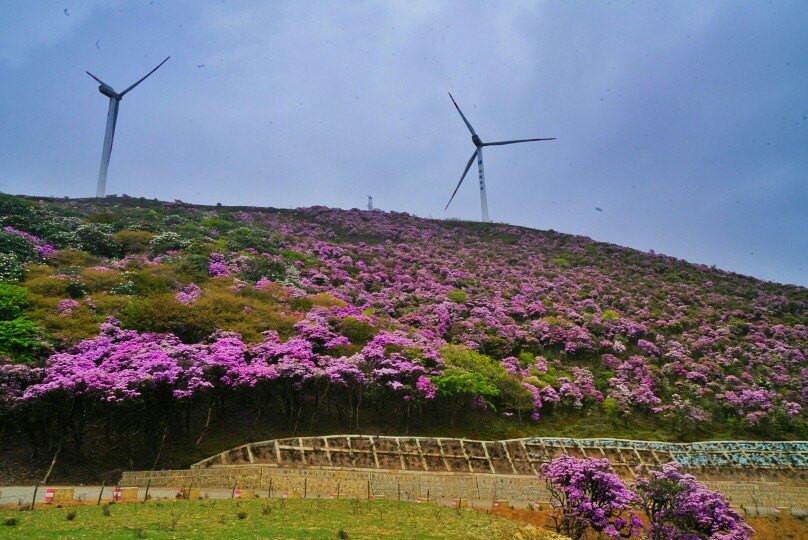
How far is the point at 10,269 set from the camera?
38.6 metres

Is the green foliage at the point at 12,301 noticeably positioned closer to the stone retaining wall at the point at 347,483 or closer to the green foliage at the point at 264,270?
the stone retaining wall at the point at 347,483

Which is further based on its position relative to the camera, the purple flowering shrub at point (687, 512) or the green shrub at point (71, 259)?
the green shrub at point (71, 259)

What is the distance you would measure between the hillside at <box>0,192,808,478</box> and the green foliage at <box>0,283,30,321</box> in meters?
0.12

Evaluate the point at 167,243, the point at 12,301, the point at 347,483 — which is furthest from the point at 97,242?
the point at 347,483

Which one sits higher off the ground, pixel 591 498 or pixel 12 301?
pixel 12 301

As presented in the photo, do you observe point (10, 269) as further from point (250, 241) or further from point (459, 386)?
point (459, 386)

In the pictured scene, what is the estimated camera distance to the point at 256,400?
117ft

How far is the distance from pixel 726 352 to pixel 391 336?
3481cm

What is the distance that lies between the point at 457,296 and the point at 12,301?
39994 mm

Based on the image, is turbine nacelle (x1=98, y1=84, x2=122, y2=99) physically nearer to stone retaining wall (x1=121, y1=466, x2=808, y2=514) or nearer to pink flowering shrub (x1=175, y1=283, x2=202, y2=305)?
pink flowering shrub (x1=175, y1=283, x2=202, y2=305)

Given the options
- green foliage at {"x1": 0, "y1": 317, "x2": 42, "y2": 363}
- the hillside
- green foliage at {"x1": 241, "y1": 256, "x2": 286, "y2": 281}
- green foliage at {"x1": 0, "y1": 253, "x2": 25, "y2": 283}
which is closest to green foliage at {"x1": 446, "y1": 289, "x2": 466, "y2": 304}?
the hillside

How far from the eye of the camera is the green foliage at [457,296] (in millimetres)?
58062

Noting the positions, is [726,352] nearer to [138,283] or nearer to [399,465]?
[399,465]

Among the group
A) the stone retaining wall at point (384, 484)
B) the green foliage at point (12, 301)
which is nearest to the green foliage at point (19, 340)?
the green foliage at point (12, 301)
